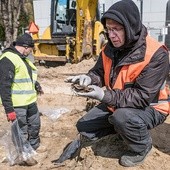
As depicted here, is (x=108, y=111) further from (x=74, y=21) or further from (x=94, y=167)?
(x=74, y=21)

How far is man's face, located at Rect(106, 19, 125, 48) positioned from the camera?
2926 mm

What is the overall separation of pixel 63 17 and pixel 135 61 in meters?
8.75

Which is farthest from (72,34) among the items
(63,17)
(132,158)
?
(132,158)

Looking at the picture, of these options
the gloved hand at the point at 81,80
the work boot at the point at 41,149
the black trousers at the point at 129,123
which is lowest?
the work boot at the point at 41,149

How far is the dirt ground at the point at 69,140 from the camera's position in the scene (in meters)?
3.48

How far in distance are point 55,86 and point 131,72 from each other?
5264mm

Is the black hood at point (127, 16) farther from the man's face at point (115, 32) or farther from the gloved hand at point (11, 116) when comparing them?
the gloved hand at point (11, 116)

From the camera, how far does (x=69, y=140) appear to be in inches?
200

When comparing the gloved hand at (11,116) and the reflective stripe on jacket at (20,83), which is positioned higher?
the reflective stripe on jacket at (20,83)

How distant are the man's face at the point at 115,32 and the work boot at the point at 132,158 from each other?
108cm

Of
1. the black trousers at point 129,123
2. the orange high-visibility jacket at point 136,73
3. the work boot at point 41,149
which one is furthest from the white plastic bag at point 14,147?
the orange high-visibility jacket at point 136,73

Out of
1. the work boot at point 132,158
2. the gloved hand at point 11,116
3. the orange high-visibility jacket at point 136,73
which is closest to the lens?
the orange high-visibility jacket at point 136,73

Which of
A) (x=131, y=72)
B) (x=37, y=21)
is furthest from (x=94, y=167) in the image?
(x=37, y=21)

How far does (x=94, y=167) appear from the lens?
342 cm
